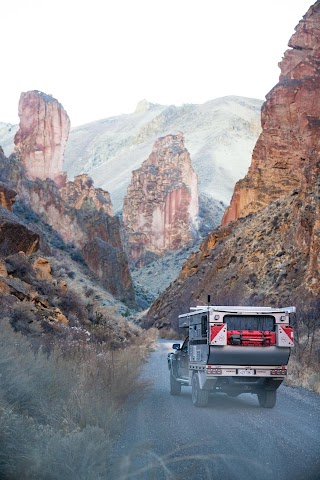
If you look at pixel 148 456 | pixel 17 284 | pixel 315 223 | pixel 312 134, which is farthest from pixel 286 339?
pixel 312 134

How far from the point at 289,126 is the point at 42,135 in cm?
5374

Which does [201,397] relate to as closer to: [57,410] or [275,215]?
[57,410]

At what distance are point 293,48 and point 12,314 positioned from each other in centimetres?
6447

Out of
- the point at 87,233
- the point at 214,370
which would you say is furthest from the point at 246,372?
the point at 87,233

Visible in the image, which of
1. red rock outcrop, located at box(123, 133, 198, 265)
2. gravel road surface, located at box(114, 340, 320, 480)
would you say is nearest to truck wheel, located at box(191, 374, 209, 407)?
gravel road surface, located at box(114, 340, 320, 480)

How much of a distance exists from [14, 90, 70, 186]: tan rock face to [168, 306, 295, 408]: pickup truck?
96.2m

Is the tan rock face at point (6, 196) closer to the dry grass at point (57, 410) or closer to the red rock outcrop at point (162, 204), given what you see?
the dry grass at point (57, 410)

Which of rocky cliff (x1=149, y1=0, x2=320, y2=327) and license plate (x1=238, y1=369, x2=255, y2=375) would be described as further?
rocky cliff (x1=149, y1=0, x2=320, y2=327)

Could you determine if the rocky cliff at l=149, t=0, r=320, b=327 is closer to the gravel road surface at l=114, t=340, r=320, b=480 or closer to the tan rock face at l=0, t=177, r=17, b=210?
the tan rock face at l=0, t=177, r=17, b=210

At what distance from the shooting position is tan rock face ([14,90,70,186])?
360 ft

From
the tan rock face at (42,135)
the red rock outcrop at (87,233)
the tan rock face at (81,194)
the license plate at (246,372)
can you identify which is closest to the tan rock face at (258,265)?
the red rock outcrop at (87,233)

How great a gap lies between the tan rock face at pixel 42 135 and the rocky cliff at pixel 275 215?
4276 centimetres

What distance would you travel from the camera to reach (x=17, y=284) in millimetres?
21688

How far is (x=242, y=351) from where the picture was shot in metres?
13.8
